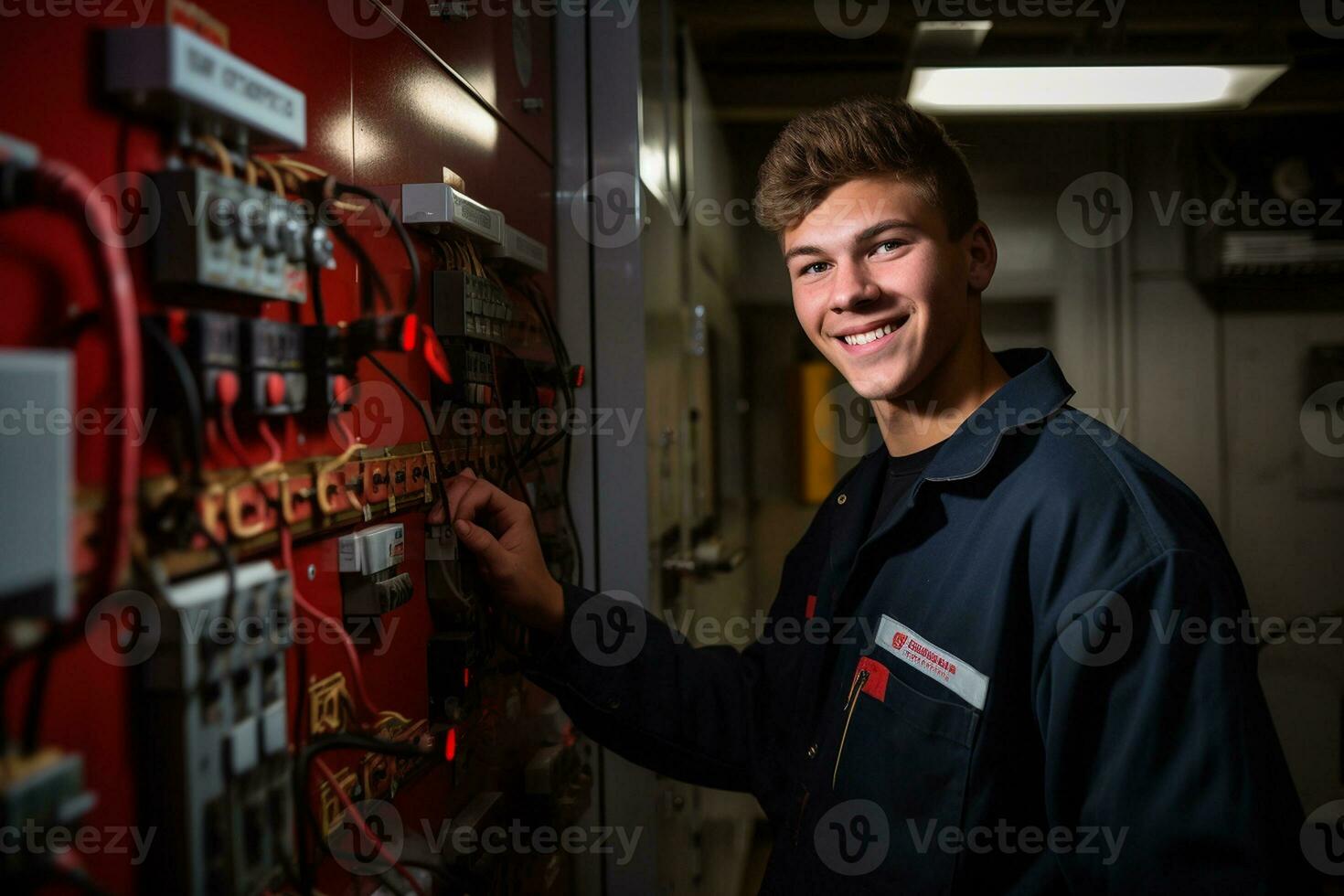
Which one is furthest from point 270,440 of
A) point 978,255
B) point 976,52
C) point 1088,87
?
point 1088,87

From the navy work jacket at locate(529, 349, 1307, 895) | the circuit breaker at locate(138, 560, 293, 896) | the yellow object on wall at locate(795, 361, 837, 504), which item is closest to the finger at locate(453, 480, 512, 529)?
the navy work jacket at locate(529, 349, 1307, 895)

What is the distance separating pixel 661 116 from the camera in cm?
219

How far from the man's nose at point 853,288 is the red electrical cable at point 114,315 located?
40.1 inches

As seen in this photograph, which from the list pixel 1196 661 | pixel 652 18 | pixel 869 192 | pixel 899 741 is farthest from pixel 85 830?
pixel 652 18

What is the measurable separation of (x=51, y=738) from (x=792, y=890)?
3.29 ft

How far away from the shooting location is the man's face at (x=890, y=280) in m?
1.33

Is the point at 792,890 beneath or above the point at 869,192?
beneath

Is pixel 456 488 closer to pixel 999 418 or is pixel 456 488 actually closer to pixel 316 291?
pixel 316 291

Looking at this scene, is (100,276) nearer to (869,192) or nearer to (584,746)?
(869,192)

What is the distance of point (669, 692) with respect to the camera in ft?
4.86

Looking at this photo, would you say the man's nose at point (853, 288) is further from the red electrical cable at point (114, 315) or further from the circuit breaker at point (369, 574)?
the red electrical cable at point (114, 315)

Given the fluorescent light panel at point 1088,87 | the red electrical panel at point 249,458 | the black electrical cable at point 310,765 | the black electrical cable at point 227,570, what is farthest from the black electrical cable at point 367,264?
the fluorescent light panel at point 1088,87

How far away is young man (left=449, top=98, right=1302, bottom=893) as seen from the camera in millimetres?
979

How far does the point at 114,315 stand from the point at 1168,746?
3.49 feet
